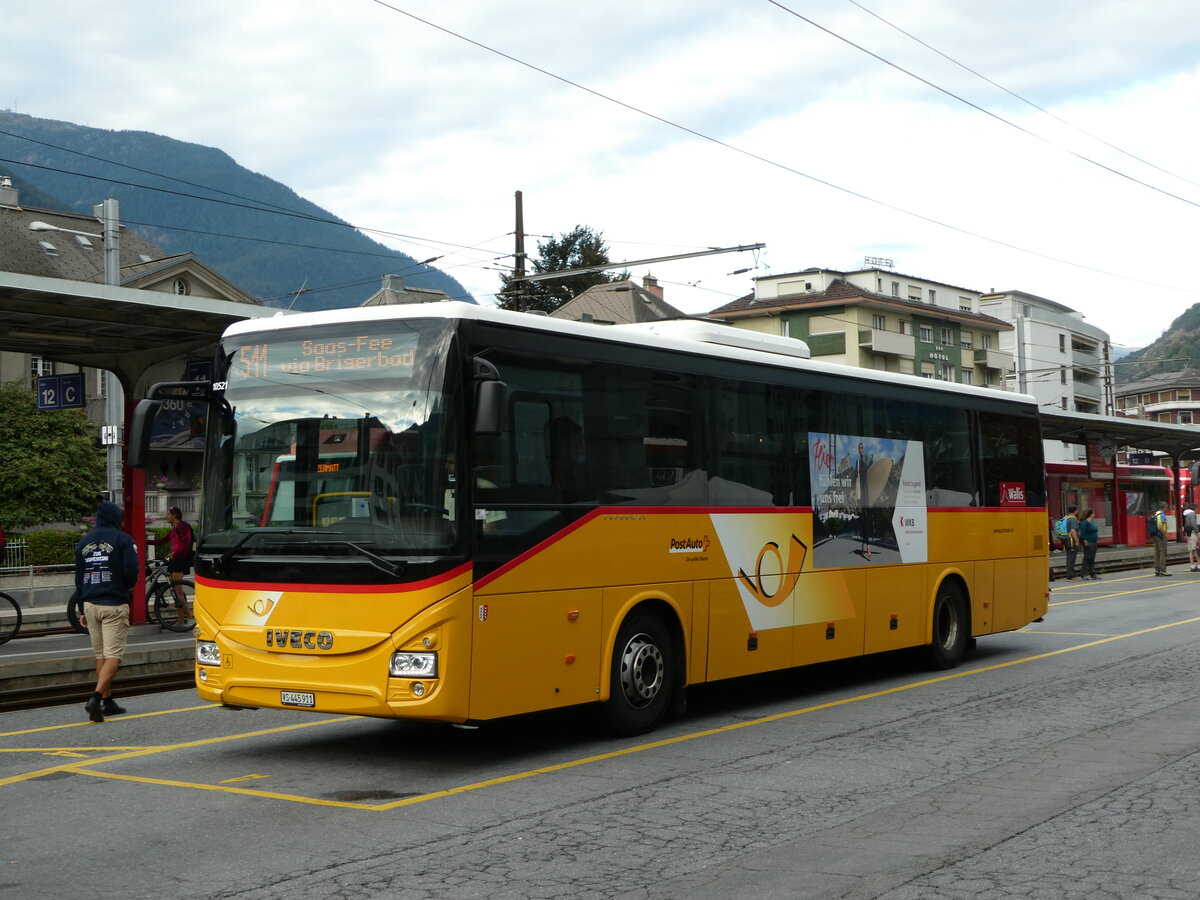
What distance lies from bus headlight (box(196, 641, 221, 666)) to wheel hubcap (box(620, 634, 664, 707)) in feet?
9.68

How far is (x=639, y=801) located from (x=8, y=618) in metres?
13.3

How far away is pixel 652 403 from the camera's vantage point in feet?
34.9

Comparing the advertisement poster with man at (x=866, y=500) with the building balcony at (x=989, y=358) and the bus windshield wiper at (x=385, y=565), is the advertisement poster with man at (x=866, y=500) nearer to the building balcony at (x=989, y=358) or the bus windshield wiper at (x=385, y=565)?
the bus windshield wiper at (x=385, y=565)

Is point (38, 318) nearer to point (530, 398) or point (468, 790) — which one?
point (530, 398)

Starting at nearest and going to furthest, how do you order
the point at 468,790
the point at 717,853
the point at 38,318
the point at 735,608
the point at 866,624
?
the point at 717,853 < the point at 468,790 < the point at 735,608 < the point at 866,624 < the point at 38,318

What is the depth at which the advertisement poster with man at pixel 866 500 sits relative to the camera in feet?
41.6

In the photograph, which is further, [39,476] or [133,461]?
[39,476]

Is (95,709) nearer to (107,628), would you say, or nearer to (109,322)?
(107,628)

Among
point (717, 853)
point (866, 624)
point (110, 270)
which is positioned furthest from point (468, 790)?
point (110, 270)

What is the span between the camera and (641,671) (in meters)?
10.4

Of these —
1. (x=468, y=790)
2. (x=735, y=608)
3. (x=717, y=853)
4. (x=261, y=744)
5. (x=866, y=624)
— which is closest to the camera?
(x=717, y=853)

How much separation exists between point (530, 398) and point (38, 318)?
975 centimetres

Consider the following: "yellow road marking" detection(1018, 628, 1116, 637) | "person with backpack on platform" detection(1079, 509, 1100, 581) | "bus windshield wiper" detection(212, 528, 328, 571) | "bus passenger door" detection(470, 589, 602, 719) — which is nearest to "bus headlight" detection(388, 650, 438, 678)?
"bus passenger door" detection(470, 589, 602, 719)

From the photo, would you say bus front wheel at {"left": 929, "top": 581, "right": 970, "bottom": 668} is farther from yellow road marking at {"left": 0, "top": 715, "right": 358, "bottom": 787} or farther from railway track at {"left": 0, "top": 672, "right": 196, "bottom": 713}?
railway track at {"left": 0, "top": 672, "right": 196, "bottom": 713}
